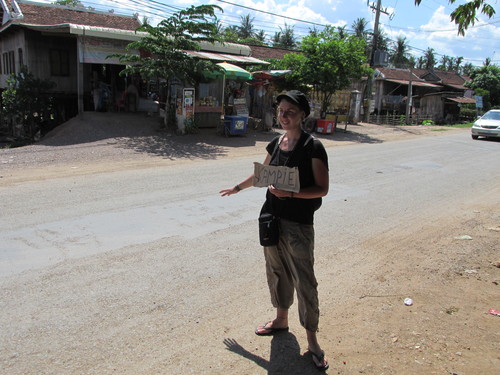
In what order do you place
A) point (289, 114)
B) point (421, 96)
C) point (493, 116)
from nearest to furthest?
point (289, 114) < point (493, 116) < point (421, 96)

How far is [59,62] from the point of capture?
A: 19.2 m

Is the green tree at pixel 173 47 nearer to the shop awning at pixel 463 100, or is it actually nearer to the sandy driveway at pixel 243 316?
the sandy driveway at pixel 243 316

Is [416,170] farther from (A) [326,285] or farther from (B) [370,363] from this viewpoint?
(B) [370,363]

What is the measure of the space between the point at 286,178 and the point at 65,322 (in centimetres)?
215

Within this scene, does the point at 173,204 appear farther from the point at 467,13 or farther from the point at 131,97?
the point at 131,97

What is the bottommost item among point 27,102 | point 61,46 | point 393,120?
point 27,102

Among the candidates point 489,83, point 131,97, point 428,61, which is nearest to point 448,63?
point 428,61

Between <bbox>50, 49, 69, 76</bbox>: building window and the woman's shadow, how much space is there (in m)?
19.6

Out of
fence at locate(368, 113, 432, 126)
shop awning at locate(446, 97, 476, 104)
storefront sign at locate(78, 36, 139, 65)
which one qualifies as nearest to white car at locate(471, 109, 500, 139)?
fence at locate(368, 113, 432, 126)

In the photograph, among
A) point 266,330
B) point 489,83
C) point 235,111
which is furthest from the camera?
point 489,83

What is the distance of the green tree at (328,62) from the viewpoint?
18.8 meters

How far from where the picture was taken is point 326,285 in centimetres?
424

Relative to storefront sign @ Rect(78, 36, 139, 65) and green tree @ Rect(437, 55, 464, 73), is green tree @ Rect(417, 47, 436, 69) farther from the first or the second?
storefront sign @ Rect(78, 36, 139, 65)

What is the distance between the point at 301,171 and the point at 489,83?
45.0m
